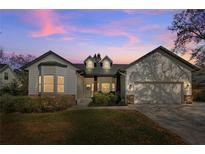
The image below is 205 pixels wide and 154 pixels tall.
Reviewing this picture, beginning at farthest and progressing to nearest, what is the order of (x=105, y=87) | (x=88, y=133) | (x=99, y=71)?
(x=99, y=71)
(x=105, y=87)
(x=88, y=133)

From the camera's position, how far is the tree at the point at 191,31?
21484mm

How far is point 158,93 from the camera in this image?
2269 centimetres

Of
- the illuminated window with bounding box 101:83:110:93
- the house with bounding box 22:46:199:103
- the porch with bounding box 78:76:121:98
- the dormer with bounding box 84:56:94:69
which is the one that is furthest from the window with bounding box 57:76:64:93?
the dormer with bounding box 84:56:94:69

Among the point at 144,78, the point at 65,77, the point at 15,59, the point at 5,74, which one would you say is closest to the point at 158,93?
the point at 144,78

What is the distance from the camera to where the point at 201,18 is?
21.2m

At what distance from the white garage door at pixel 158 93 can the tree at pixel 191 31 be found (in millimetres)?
3578

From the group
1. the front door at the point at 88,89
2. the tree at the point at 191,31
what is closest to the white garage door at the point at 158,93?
the tree at the point at 191,31

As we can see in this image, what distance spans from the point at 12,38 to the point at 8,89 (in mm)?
9765

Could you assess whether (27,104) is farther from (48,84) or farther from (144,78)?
(144,78)

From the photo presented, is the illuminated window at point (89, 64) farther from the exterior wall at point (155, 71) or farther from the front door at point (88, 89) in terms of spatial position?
the exterior wall at point (155, 71)

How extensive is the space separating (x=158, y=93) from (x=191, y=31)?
6.62m

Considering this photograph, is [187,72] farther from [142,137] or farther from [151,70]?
[142,137]
